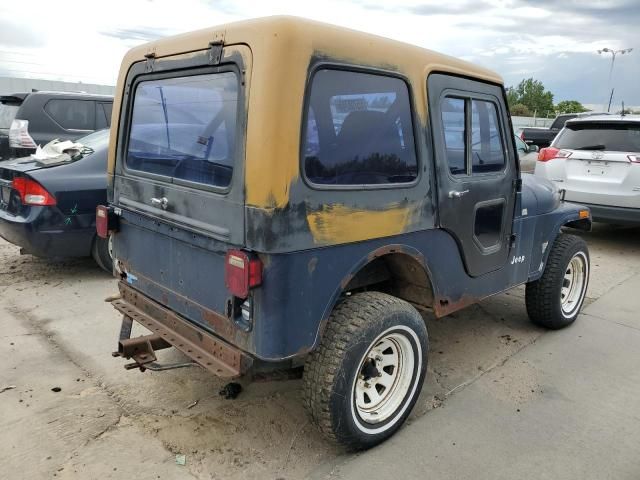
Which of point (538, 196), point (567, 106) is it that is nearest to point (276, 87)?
point (538, 196)

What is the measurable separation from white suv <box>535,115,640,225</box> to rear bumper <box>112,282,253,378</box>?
19.2 ft

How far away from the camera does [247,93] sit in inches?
89.3

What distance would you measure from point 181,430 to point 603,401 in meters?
2.64

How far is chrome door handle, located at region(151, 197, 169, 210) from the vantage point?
9.10 ft

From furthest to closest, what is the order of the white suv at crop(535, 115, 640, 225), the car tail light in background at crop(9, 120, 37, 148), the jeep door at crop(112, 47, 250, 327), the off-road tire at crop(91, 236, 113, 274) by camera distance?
the car tail light in background at crop(9, 120, 37, 148), the white suv at crop(535, 115, 640, 225), the off-road tire at crop(91, 236, 113, 274), the jeep door at crop(112, 47, 250, 327)

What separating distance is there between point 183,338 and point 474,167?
6.67ft

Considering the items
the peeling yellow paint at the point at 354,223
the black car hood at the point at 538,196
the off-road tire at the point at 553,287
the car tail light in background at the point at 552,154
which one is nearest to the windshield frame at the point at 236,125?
the peeling yellow paint at the point at 354,223

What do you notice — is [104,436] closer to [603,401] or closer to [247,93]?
[247,93]

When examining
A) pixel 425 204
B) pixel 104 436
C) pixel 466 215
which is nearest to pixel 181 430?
pixel 104 436

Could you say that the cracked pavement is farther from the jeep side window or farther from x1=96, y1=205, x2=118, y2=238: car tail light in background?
the jeep side window

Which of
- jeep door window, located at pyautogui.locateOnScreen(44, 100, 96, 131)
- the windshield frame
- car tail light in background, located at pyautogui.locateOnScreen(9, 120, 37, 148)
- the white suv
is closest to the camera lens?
A: the windshield frame

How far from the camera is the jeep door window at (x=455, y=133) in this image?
10.1ft

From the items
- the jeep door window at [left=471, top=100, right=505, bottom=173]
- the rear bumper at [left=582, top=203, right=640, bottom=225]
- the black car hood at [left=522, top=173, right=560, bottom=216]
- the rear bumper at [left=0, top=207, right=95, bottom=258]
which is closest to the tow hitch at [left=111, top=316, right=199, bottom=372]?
the jeep door window at [left=471, top=100, right=505, bottom=173]

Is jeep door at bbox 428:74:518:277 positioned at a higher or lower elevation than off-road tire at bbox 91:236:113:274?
higher
